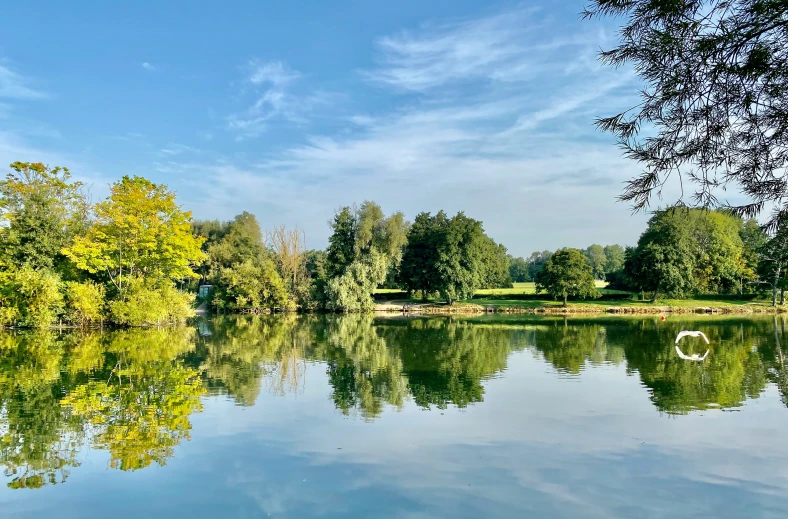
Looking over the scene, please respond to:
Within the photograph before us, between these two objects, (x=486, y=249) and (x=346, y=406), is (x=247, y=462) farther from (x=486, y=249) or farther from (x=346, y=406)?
(x=486, y=249)

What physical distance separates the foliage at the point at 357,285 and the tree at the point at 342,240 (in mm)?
3734

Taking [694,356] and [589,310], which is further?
[589,310]

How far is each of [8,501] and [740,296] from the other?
69.5m

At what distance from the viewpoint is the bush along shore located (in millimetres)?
33438

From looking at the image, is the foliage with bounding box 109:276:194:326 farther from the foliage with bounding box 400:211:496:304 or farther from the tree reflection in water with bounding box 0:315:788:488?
the foliage with bounding box 400:211:496:304

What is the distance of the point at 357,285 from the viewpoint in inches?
2315

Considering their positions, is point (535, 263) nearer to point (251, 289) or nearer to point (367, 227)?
point (367, 227)

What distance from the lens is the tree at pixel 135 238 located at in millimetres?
34469

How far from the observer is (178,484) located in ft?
26.8

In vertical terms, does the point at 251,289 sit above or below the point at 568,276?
below

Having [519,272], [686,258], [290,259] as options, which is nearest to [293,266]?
[290,259]

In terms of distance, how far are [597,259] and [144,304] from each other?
121578 mm

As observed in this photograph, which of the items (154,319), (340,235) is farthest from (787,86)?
(340,235)

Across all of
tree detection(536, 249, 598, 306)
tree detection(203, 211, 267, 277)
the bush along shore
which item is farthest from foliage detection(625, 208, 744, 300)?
tree detection(203, 211, 267, 277)
